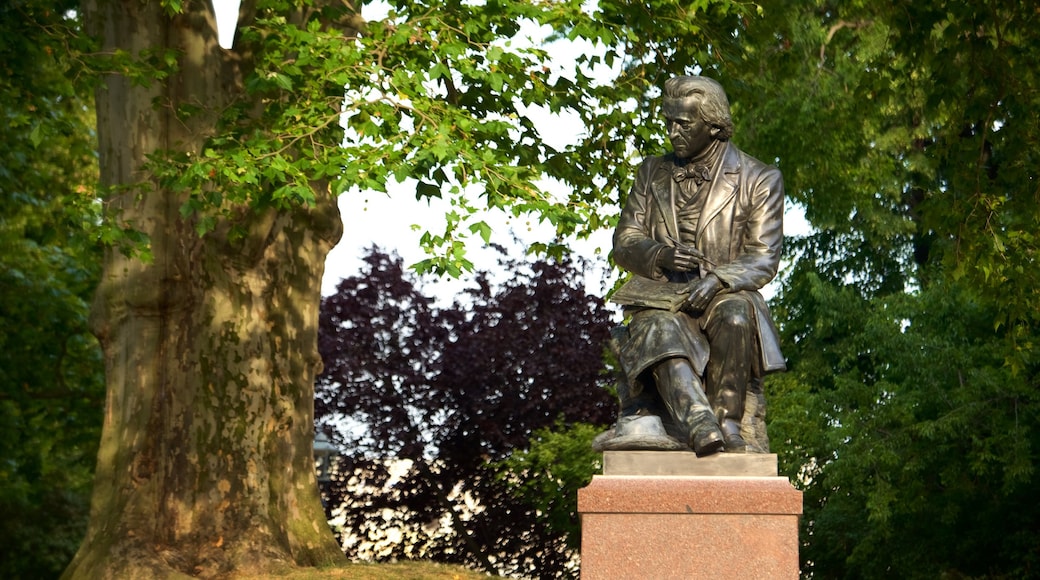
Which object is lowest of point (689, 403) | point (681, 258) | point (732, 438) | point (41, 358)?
point (732, 438)

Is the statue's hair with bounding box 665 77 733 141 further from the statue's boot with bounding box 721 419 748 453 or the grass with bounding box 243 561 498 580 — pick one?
the grass with bounding box 243 561 498 580

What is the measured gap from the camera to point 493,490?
22.1 meters

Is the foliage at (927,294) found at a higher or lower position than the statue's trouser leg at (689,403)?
higher

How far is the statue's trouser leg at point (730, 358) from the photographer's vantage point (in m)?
9.17

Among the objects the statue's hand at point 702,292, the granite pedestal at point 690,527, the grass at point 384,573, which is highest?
the statue's hand at point 702,292

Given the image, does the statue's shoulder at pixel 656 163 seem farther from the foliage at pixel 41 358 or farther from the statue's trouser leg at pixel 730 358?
the foliage at pixel 41 358

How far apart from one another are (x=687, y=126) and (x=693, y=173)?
0.31 m

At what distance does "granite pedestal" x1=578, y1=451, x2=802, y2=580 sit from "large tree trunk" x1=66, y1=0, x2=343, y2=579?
6655 mm

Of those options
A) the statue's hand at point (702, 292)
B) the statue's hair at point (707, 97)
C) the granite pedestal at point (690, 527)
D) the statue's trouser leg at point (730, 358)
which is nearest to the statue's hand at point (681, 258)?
the statue's hand at point (702, 292)

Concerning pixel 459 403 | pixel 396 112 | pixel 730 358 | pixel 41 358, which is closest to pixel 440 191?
pixel 396 112

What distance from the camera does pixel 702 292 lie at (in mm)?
9195

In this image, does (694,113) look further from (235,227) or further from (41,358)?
(41,358)

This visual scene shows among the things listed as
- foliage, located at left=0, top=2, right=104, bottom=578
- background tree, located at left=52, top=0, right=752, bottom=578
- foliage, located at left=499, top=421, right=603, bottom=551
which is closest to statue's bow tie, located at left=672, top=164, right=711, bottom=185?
background tree, located at left=52, top=0, right=752, bottom=578

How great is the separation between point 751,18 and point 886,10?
2071 mm
